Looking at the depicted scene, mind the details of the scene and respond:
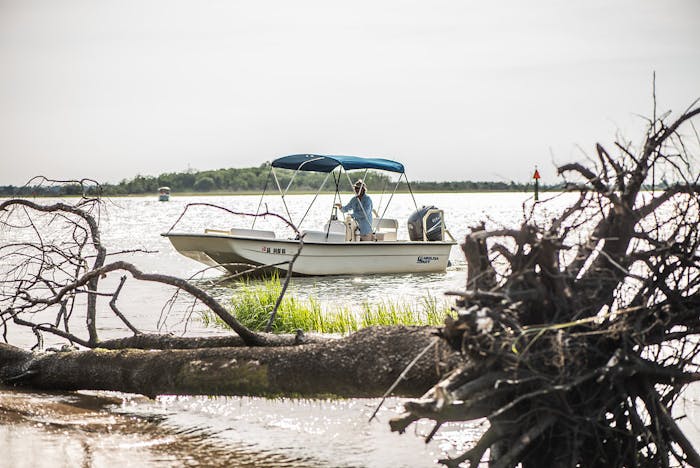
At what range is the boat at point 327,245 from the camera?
1845 centimetres

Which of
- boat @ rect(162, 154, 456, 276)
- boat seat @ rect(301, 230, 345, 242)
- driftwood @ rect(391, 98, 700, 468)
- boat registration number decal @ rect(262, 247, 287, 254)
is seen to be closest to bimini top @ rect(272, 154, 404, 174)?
boat @ rect(162, 154, 456, 276)

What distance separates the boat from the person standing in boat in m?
0.17

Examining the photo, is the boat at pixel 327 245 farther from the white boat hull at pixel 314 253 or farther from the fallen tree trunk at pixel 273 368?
the fallen tree trunk at pixel 273 368

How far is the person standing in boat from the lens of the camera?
1752 centimetres

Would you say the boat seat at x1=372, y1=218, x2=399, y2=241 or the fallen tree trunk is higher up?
the boat seat at x1=372, y1=218, x2=399, y2=241

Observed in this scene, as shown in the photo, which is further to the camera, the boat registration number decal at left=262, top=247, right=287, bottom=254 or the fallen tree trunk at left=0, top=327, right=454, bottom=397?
the boat registration number decal at left=262, top=247, right=287, bottom=254

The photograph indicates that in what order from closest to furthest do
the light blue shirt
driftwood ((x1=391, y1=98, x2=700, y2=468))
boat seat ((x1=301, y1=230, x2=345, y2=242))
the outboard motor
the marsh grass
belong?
driftwood ((x1=391, y1=98, x2=700, y2=468)) → the marsh grass → the light blue shirt → boat seat ((x1=301, y1=230, x2=345, y2=242)) → the outboard motor

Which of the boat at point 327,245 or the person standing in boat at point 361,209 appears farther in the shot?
the boat at point 327,245

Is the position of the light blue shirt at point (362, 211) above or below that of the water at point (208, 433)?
above

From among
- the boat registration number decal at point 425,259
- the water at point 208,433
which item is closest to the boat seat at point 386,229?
the boat registration number decal at point 425,259

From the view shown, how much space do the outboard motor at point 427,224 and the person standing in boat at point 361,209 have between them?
1929 millimetres

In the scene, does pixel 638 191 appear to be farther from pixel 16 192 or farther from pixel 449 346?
pixel 16 192

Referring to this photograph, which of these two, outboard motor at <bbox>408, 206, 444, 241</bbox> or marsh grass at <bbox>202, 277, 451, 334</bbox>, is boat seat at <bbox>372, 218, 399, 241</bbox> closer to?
outboard motor at <bbox>408, 206, 444, 241</bbox>

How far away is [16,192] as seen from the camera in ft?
27.2
